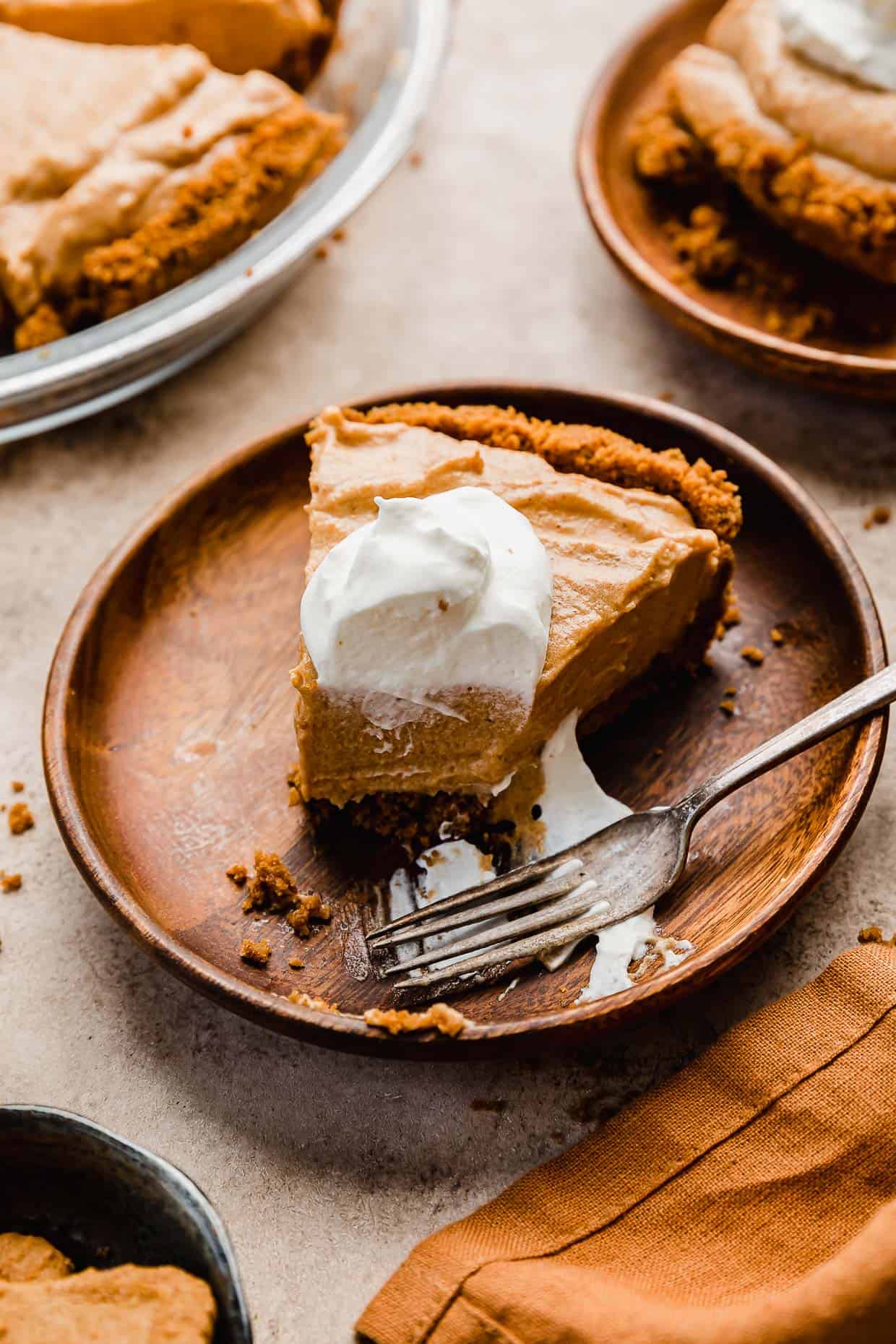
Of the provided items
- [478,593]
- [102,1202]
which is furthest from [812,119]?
[102,1202]

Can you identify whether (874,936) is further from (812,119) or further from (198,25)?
(198,25)

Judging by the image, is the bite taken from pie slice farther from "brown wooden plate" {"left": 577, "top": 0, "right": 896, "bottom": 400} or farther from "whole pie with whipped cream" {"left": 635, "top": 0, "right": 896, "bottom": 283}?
"whole pie with whipped cream" {"left": 635, "top": 0, "right": 896, "bottom": 283}

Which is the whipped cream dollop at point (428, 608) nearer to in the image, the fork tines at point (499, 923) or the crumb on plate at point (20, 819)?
the fork tines at point (499, 923)

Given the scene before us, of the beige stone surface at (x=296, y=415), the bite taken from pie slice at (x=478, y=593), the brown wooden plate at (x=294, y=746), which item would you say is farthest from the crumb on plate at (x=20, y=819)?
the bite taken from pie slice at (x=478, y=593)

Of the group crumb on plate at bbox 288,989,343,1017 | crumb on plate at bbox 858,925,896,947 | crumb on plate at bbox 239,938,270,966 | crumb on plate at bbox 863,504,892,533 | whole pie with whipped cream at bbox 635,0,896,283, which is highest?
whole pie with whipped cream at bbox 635,0,896,283

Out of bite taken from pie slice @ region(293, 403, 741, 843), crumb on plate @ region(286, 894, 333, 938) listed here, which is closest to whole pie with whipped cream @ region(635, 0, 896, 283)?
bite taken from pie slice @ region(293, 403, 741, 843)

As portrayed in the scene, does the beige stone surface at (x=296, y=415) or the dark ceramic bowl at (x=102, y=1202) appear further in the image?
the beige stone surface at (x=296, y=415)

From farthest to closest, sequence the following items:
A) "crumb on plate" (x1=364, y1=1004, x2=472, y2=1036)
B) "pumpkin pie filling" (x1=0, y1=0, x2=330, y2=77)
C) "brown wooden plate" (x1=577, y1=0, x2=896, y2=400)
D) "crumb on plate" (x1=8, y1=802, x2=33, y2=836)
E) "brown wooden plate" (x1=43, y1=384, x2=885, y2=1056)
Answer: "pumpkin pie filling" (x1=0, y1=0, x2=330, y2=77) < "brown wooden plate" (x1=577, y1=0, x2=896, y2=400) < "crumb on plate" (x1=8, y1=802, x2=33, y2=836) < "brown wooden plate" (x1=43, y1=384, x2=885, y2=1056) < "crumb on plate" (x1=364, y1=1004, x2=472, y2=1036)
